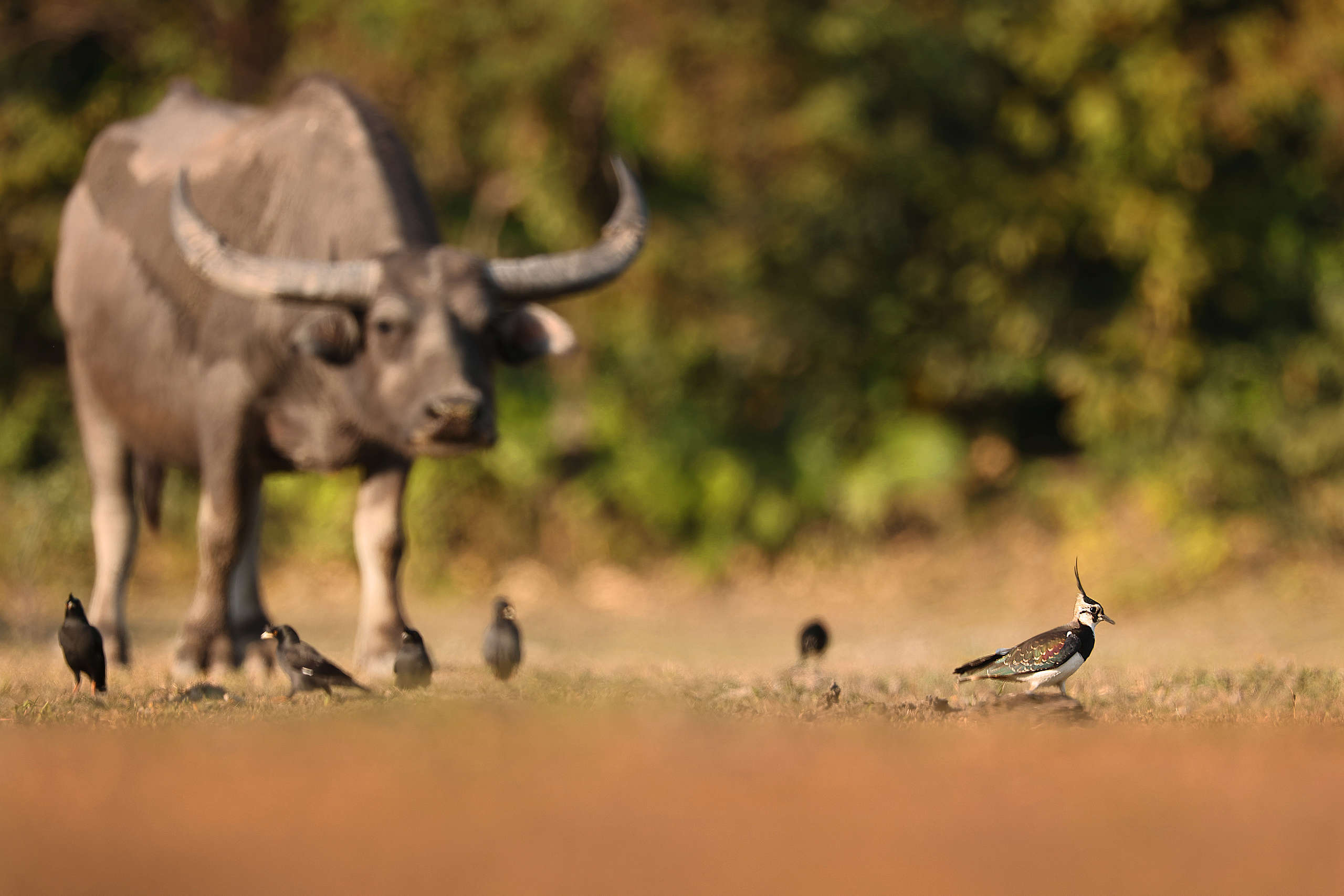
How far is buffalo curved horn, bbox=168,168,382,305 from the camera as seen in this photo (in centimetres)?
756

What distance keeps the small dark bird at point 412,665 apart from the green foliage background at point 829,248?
8.45m

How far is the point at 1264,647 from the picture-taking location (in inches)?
404

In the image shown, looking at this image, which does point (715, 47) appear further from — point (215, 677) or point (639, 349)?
point (215, 677)

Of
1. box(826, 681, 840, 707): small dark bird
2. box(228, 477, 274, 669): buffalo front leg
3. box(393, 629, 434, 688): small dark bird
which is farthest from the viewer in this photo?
box(228, 477, 274, 669): buffalo front leg

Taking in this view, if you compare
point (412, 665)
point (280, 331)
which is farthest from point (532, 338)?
point (412, 665)

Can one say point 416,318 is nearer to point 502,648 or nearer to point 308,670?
point 502,648

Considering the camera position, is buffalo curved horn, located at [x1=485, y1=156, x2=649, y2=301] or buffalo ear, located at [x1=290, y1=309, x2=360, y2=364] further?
buffalo curved horn, located at [x1=485, y1=156, x2=649, y2=301]

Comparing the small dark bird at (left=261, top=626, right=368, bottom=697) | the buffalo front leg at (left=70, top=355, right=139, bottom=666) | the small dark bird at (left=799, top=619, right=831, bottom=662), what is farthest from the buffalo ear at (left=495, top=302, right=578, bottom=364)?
the buffalo front leg at (left=70, top=355, right=139, bottom=666)

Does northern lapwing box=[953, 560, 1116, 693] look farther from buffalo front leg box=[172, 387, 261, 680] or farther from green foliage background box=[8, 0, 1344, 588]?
green foliage background box=[8, 0, 1344, 588]

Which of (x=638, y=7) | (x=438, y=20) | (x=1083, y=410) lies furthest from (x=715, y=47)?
(x=1083, y=410)

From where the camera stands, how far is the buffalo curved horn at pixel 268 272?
24.8ft

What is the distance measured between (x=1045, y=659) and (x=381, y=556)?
3828 millimetres

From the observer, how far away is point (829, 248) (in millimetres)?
15547

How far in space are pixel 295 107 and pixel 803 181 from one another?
7136mm
